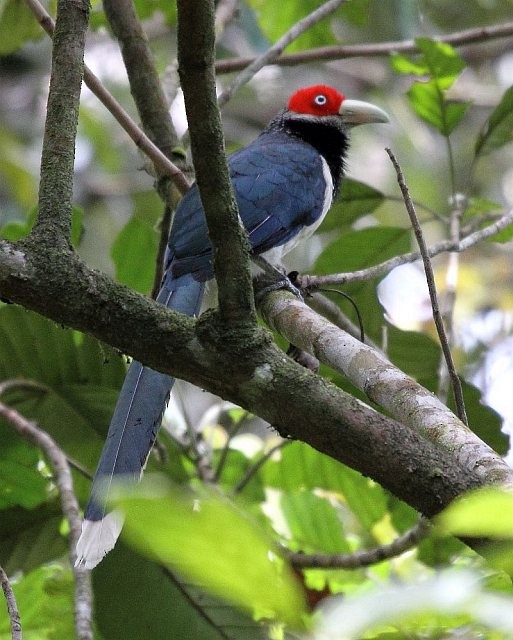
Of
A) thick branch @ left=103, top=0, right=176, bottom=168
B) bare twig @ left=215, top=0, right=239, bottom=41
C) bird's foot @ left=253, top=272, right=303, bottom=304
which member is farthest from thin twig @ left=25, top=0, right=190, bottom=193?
bare twig @ left=215, top=0, right=239, bottom=41

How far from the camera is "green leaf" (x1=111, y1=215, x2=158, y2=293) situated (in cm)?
399

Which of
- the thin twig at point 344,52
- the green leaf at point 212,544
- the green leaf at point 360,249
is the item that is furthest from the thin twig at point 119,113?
the green leaf at point 212,544

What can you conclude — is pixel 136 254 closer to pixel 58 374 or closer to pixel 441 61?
pixel 58 374

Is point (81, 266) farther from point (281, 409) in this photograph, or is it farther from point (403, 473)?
point (403, 473)

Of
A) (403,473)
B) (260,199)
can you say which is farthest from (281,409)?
(260,199)

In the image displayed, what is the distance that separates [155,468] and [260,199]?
1.34 m

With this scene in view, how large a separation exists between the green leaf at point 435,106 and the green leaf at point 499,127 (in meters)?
0.13

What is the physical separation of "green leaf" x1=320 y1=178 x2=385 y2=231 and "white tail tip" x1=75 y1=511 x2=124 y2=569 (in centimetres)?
245

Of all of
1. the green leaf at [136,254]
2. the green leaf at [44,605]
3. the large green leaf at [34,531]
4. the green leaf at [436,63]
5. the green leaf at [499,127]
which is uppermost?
the green leaf at [436,63]

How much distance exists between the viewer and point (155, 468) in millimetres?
3445

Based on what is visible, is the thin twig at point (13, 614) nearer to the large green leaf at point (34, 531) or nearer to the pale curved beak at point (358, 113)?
the large green leaf at point (34, 531)

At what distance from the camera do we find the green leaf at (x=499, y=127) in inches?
167

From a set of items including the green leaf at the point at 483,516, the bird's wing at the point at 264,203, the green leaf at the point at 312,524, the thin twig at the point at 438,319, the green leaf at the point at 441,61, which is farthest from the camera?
the green leaf at the point at 441,61

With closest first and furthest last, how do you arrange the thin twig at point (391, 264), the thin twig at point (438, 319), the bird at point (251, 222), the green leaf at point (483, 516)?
the green leaf at point (483, 516) → the thin twig at point (438, 319) → the bird at point (251, 222) → the thin twig at point (391, 264)
